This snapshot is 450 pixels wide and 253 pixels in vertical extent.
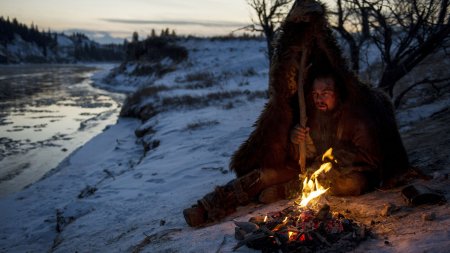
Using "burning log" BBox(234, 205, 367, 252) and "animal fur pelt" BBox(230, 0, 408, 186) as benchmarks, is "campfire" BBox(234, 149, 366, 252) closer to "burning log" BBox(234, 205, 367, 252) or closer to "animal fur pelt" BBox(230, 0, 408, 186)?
"burning log" BBox(234, 205, 367, 252)

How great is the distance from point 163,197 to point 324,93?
123 inches

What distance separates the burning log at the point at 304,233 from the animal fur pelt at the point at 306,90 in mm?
1386

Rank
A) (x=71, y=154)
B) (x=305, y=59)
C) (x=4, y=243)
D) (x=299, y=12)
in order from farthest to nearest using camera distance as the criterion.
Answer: (x=71, y=154), (x=4, y=243), (x=305, y=59), (x=299, y=12)

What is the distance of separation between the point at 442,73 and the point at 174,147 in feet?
26.6

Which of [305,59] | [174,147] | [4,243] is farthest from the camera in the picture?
[174,147]

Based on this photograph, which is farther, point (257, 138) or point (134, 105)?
point (134, 105)

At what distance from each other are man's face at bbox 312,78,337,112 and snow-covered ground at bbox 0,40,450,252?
1038 mm

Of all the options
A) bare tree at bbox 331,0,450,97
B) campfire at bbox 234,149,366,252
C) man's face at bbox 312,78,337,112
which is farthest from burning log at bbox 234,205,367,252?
bare tree at bbox 331,0,450,97

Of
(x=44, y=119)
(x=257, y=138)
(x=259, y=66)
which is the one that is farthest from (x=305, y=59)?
(x=259, y=66)

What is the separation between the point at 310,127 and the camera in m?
4.62

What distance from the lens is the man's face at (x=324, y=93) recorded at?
171 inches

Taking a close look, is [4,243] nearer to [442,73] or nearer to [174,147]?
[174,147]

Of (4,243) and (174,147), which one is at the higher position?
(174,147)

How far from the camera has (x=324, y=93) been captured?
4.35 metres
